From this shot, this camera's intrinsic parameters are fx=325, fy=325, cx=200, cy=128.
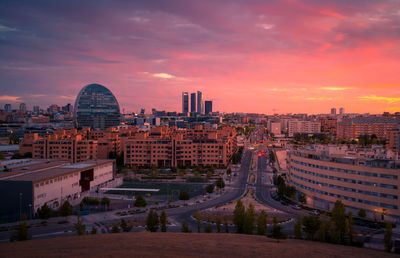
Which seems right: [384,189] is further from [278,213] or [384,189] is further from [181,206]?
[181,206]

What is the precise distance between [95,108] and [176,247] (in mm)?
76210

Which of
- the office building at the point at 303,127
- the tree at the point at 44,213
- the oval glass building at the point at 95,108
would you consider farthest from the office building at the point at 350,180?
the office building at the point at 303,127

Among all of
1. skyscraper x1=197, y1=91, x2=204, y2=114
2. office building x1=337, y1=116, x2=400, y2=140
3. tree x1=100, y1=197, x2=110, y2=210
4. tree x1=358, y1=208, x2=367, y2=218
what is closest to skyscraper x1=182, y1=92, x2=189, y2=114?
skyscraper x1=197, y1=91, x2=204, y2=114

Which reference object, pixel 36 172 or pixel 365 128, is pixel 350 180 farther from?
pixel 365 128

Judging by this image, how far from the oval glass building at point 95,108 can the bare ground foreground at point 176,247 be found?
71.9m

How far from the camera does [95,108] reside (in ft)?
271

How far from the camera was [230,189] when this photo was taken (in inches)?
1119

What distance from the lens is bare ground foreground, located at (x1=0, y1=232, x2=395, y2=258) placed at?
10922 millimetres

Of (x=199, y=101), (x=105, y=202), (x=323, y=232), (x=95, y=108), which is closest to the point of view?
(x=323, y=232)

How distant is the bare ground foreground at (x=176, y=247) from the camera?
35.8 ft

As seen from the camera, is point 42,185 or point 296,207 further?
point 296,207

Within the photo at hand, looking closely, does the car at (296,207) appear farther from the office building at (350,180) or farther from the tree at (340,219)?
the tree at (340,219)

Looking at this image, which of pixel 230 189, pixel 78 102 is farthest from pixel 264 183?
pixel 78 102

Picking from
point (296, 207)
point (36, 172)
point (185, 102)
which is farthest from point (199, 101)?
point (296, 207)
